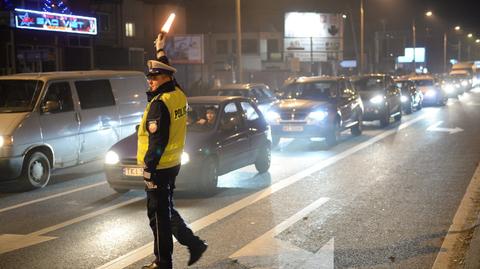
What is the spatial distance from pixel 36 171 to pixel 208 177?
3203 millimetres

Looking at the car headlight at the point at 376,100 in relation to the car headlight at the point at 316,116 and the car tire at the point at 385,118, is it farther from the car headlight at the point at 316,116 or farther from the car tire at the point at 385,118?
the car headlight at the point at 316,116

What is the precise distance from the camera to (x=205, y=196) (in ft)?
32.1

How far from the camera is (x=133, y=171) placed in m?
9.41

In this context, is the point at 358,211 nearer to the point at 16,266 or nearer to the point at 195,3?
the point at 16,266

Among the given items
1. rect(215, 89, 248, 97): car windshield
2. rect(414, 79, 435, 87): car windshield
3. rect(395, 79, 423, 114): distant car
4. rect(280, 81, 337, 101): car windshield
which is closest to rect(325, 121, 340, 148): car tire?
rect(280, 81, 337, 101): car windshield

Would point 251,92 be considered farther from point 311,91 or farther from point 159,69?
point 159,69

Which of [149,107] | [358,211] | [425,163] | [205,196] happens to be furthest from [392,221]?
[425,163]

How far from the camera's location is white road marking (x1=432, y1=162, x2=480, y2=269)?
20.9ft

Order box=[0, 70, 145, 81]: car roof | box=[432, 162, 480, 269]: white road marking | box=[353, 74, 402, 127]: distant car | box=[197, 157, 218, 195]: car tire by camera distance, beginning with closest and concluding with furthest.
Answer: box=[432, 162, 480, 269]: white road marking → box=[197, 157, 218, 195]: car tire → box=[0, 70, 145, 81]: car roof → box=[353, 74, 402, 127]: distant car

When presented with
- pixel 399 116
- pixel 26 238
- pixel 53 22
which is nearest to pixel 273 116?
pixel 26 238

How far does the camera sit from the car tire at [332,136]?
16125mm

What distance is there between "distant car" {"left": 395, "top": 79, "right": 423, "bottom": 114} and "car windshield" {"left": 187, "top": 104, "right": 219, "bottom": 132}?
17.9 meters

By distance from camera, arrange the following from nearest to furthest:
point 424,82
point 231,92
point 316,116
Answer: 1. point 316,116
2. point 231,92
3. point 424,82

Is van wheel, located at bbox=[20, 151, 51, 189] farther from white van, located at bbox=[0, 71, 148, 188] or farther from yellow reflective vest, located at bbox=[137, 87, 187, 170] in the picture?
yellow reflective vest, located at bbox=[137, 87, 187, 170]
